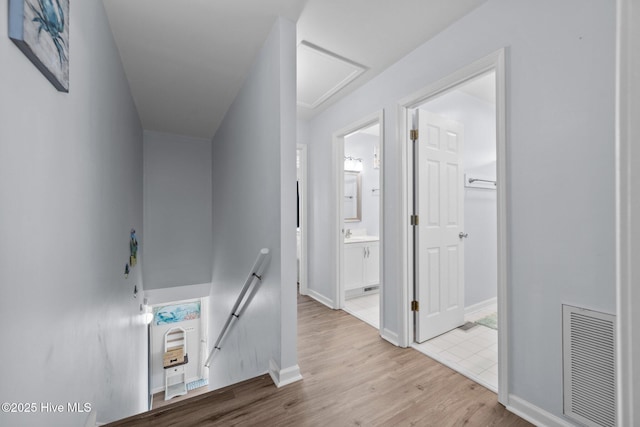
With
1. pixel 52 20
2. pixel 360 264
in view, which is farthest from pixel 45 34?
pixel 360 264

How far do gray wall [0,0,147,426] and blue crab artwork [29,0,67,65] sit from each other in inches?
5.0

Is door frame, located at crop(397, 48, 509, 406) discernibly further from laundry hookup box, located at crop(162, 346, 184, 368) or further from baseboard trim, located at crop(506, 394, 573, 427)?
laundry hookup box, located at crop(162, 346, 184, 368)

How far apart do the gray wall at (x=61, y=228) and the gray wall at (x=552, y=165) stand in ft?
6.99

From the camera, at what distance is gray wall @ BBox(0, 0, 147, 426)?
0.70 metres

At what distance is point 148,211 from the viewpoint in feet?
13.5

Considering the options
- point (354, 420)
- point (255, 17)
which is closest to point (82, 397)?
point (354, 420)

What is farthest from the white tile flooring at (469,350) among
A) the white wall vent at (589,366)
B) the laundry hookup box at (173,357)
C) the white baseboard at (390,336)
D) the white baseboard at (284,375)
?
the laundry hookup box at (173,357)

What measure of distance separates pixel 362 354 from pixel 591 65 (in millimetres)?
2257

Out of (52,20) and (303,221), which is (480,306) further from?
(52,20)

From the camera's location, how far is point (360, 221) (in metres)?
4.70

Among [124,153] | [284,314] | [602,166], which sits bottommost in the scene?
[284,314]

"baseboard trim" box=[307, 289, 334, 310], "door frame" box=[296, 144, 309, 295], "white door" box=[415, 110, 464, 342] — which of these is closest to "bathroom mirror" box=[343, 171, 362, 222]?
"door frame" box=[296, 144, 309, 295]

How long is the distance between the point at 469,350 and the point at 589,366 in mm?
1073

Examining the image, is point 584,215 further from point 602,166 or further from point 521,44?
point 521,44
